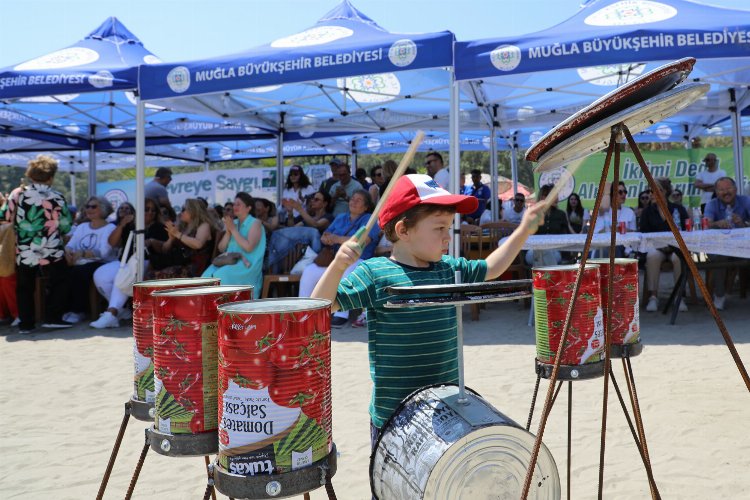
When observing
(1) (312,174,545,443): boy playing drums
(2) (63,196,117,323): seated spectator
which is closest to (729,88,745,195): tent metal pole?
(1) (312,174,545,443): boy playing drums

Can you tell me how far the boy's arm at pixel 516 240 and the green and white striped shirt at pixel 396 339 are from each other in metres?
0.32

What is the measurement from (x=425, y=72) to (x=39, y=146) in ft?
31.3

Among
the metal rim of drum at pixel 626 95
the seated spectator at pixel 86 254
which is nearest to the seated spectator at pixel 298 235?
the seated spectator at pixel 86 254

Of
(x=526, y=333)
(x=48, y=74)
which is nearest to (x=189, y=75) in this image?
(x=48, y=74)

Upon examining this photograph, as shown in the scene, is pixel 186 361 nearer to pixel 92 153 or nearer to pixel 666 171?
pixel 92 153

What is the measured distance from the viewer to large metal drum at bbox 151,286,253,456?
1.60 metres

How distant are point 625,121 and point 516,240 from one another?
683 millimetres

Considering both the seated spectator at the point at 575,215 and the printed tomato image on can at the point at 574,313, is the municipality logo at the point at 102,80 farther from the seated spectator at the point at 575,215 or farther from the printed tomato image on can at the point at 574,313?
the seated spectator at the point at 575,215

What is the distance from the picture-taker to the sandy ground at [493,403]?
3010 mm

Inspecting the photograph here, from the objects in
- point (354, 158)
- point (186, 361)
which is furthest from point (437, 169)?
point (186, 361)

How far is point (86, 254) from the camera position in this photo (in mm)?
7746

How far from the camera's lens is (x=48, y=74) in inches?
283

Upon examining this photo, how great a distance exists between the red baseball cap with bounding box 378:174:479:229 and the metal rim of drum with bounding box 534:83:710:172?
0.25 metres

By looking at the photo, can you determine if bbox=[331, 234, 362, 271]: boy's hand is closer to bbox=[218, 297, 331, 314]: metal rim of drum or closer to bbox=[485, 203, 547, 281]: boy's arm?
bbox=[218, 297, 331, 314]: metal rim of drum
